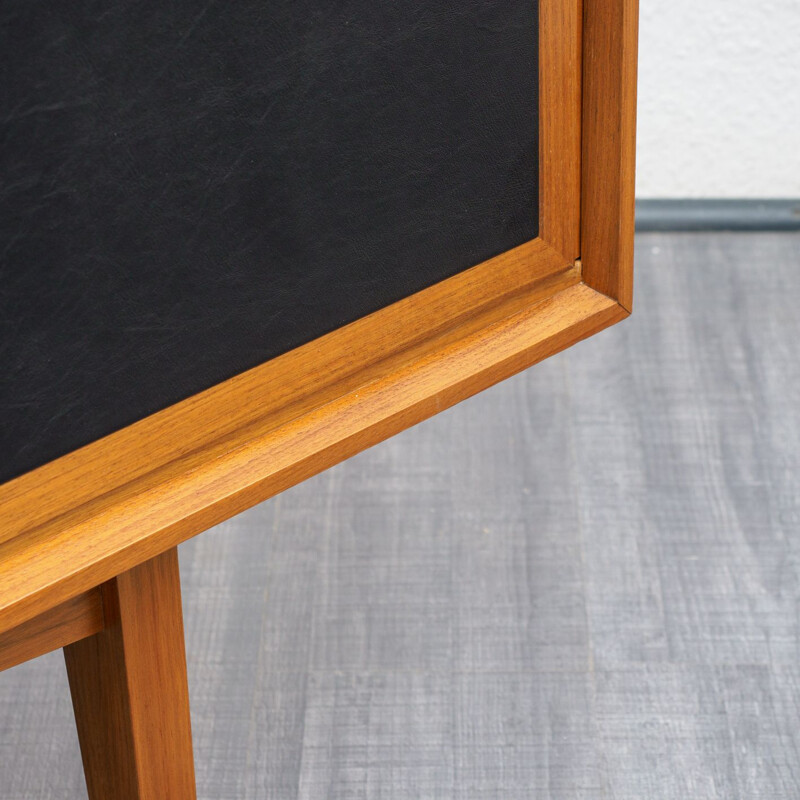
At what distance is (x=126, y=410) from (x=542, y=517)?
98cm

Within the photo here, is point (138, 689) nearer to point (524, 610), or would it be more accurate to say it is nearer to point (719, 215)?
point (524, 610)

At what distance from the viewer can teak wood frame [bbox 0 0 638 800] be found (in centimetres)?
44

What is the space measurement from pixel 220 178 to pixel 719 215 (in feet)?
5.27

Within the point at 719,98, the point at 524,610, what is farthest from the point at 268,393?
the point at 719,98

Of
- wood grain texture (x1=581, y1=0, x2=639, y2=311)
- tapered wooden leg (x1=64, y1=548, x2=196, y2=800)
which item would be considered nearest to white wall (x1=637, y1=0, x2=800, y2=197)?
wood grain texture (x1=581, y1=0, x2=639, y2=311)

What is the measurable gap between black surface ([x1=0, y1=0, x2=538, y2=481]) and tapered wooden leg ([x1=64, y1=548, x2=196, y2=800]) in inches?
5.7

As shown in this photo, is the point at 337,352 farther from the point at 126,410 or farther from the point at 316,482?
the point at 316,482

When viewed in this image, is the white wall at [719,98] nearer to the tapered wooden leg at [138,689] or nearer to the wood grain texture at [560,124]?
the wood grain texture at [560,124]

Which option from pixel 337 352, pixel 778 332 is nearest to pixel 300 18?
pixel 337 352

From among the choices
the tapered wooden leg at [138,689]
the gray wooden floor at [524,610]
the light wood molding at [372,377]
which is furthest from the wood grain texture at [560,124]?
the gray wooden floor at [524,610]

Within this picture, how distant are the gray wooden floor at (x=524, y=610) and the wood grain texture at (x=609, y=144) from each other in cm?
65

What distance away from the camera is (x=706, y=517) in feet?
4.48

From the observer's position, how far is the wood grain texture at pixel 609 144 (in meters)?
0.52

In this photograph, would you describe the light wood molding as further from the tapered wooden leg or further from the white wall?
the white wall
